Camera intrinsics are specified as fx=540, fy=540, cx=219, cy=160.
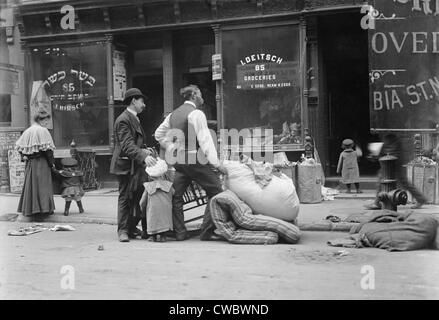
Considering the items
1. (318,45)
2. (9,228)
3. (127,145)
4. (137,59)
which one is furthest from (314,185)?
(137,59)

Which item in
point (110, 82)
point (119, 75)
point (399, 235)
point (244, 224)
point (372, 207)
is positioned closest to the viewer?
point (399, 235)

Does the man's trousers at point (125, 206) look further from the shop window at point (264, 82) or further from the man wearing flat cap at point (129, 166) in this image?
Answer: the shop window at point (264, 82)

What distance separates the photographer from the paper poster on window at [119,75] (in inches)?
539

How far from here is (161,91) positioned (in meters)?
14.4

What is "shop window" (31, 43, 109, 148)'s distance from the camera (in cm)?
1386

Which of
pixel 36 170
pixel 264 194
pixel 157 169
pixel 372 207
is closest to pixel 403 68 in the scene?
pixel 372 207

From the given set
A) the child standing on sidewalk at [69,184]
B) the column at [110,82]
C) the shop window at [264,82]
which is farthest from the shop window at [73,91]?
the child standing on sidewalk at [69,184]

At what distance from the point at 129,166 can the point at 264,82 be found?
5.95 metres

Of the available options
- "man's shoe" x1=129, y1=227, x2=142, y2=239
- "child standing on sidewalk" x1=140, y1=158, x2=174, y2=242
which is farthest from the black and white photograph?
"man's shoe" x1=129, y1=227, x2=142, y2=239

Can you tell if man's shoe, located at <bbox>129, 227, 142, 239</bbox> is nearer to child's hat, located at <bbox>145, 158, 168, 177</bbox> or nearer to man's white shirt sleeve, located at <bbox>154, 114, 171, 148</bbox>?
child's hat, located at <bbox>145, 158, 168, 177</bbox>

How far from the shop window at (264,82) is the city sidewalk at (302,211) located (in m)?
2.23

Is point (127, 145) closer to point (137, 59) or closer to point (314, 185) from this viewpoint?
point (314, 185)

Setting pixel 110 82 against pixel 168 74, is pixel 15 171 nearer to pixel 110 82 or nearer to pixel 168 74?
pixel 110 82

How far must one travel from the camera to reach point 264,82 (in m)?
12.5
